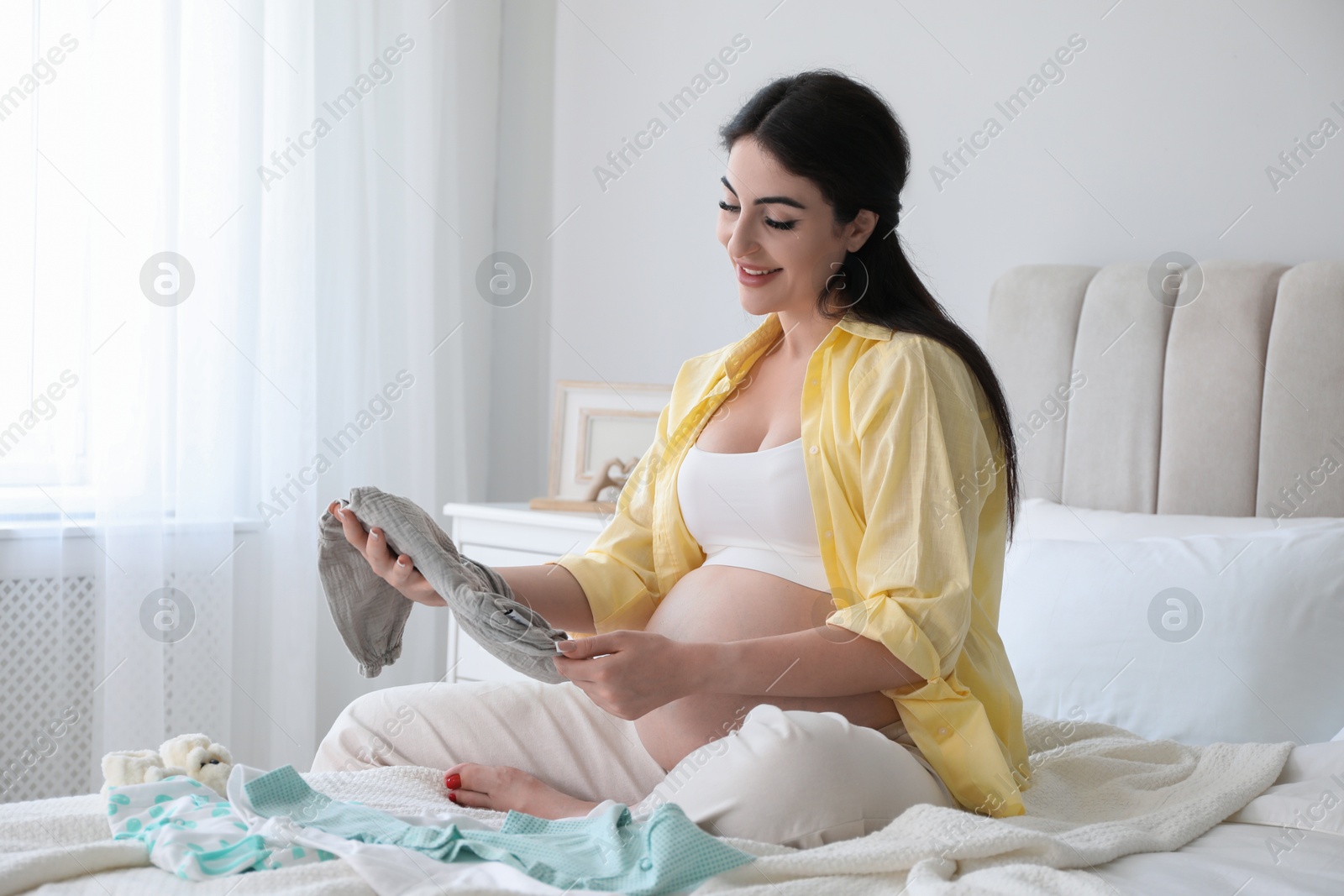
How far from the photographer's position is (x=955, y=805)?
122cm

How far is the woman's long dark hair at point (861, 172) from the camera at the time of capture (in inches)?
53.7

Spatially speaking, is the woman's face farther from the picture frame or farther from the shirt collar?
the picture frame

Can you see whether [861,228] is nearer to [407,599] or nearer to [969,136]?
[407,599]

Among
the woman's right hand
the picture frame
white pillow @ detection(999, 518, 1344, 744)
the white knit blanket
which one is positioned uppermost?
the picture frame

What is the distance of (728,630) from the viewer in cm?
129

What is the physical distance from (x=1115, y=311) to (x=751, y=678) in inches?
43.4

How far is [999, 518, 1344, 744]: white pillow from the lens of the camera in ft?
4.81

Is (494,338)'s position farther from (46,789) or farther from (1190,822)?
(1190,822)

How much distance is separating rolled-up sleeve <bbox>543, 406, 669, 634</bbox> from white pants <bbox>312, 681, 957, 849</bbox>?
138mm

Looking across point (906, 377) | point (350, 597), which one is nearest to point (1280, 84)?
point (906, 377)

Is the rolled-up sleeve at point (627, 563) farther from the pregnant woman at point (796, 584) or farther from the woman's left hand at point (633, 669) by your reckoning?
the woman's left hand at point (633, 669)

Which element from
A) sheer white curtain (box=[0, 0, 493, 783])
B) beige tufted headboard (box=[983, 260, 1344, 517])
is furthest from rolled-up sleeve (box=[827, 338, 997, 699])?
sheer white curtain (box=[0, 0, 493, 783])

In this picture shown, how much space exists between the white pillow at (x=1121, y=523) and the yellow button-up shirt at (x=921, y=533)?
0.39m

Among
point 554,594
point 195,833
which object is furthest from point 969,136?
point 195,833
